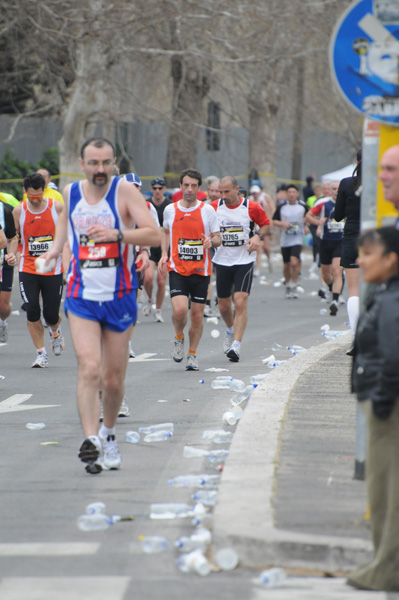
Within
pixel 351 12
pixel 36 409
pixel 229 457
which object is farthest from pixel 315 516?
pixel 36 409

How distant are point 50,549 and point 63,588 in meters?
0.56

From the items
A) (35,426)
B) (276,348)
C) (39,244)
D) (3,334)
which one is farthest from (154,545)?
(3,334)

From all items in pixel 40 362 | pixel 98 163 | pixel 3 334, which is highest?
pixel 98 163

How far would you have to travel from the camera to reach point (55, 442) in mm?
7797

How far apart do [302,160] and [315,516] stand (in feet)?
145

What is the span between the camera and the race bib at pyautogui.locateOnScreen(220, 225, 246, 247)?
12.7 metres

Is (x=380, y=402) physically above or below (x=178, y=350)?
above

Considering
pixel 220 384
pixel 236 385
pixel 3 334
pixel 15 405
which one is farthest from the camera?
pixel 3 334

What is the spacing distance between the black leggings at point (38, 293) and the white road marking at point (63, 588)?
7338 millimetres

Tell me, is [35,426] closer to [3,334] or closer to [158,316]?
[3,334]

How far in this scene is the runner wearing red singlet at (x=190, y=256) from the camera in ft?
38.3

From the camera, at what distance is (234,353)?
12055mm

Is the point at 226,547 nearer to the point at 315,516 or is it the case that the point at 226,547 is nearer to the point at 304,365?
the point at 315,516

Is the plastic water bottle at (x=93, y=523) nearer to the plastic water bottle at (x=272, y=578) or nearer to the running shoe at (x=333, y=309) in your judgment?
the plastic water bottle at (x=272, y=578)
